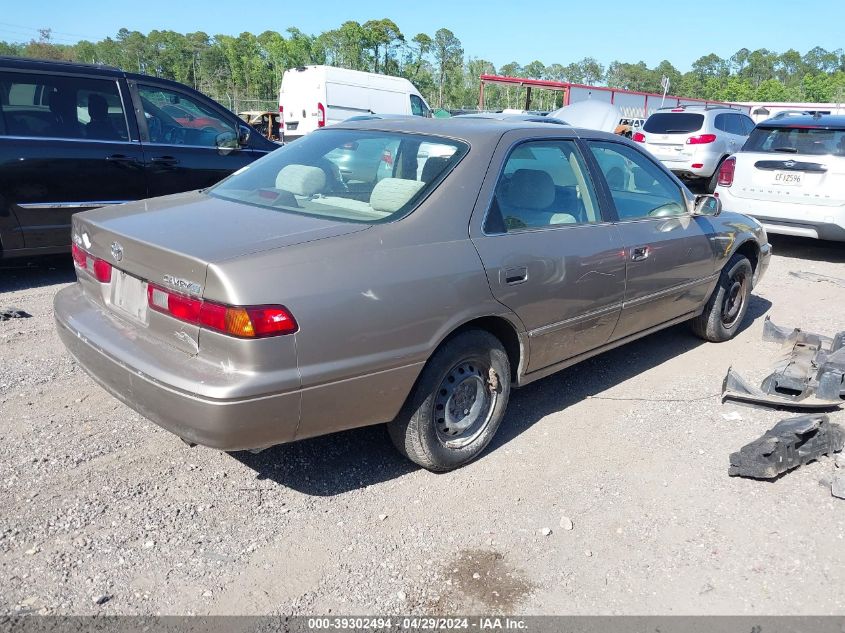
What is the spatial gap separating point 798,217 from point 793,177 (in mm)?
498

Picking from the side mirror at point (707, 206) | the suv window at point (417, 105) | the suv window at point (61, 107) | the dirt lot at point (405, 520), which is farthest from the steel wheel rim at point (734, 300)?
the suv window at point (417, 105)

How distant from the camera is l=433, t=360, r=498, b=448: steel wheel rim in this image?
3.28m

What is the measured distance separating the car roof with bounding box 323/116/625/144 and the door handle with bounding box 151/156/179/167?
3215mm

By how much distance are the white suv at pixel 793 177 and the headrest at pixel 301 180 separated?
690 cm

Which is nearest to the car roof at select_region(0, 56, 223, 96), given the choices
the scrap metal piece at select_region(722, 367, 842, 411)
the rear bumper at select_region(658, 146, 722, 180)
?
the scrap metal piece at select_region(722, 367, 842, 411)

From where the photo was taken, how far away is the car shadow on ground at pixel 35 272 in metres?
6.12

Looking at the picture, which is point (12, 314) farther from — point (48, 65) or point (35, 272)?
point (48, 65)

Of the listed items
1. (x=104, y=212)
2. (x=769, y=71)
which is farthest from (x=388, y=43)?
(x=769, y=71)

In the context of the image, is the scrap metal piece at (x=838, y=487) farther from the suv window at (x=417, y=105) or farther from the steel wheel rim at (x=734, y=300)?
the suv window at (x=417, y=105)

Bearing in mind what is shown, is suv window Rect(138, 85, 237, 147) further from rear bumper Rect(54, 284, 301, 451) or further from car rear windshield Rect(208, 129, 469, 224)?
rear bumper Rect(54, 284, 301, 451)

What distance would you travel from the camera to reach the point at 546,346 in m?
3.66

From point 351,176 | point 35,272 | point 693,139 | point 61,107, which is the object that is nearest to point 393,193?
point 351,176

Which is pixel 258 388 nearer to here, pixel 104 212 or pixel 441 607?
pixel 441 607

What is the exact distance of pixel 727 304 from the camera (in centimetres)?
543
